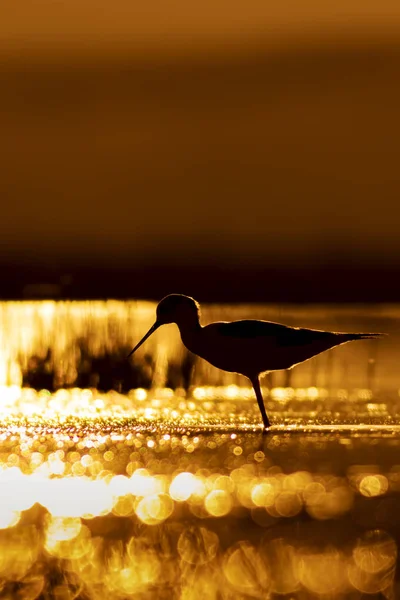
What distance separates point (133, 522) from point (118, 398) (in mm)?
6432

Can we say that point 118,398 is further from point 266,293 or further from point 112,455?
point 266,293

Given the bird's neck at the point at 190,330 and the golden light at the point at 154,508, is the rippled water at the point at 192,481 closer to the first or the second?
the golden light at the point at 154,508

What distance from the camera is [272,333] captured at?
13992 millimetres

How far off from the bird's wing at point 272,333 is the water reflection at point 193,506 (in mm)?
746

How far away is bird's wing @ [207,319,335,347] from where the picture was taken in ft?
45.9

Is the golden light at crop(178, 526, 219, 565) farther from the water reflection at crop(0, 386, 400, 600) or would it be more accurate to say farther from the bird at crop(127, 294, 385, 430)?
the bird at crop(127, 294, 385, 430)

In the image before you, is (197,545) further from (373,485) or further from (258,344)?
(258,344)

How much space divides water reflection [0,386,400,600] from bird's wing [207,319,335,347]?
0.75m

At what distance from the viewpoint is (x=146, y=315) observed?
2317 centimetres

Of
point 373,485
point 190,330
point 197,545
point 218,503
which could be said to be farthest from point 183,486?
point 190,330

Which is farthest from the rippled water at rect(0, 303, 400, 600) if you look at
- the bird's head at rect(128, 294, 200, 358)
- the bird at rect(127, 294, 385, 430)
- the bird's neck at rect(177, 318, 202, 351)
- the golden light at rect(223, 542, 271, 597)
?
the bird's head at rect(128, 294, 200, 358)

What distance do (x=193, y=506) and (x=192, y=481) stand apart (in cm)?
85

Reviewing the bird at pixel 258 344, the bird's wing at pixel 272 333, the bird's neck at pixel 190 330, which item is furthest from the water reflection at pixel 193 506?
the bird's neck at pixel 190 330

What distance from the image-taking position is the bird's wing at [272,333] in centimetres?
1398
